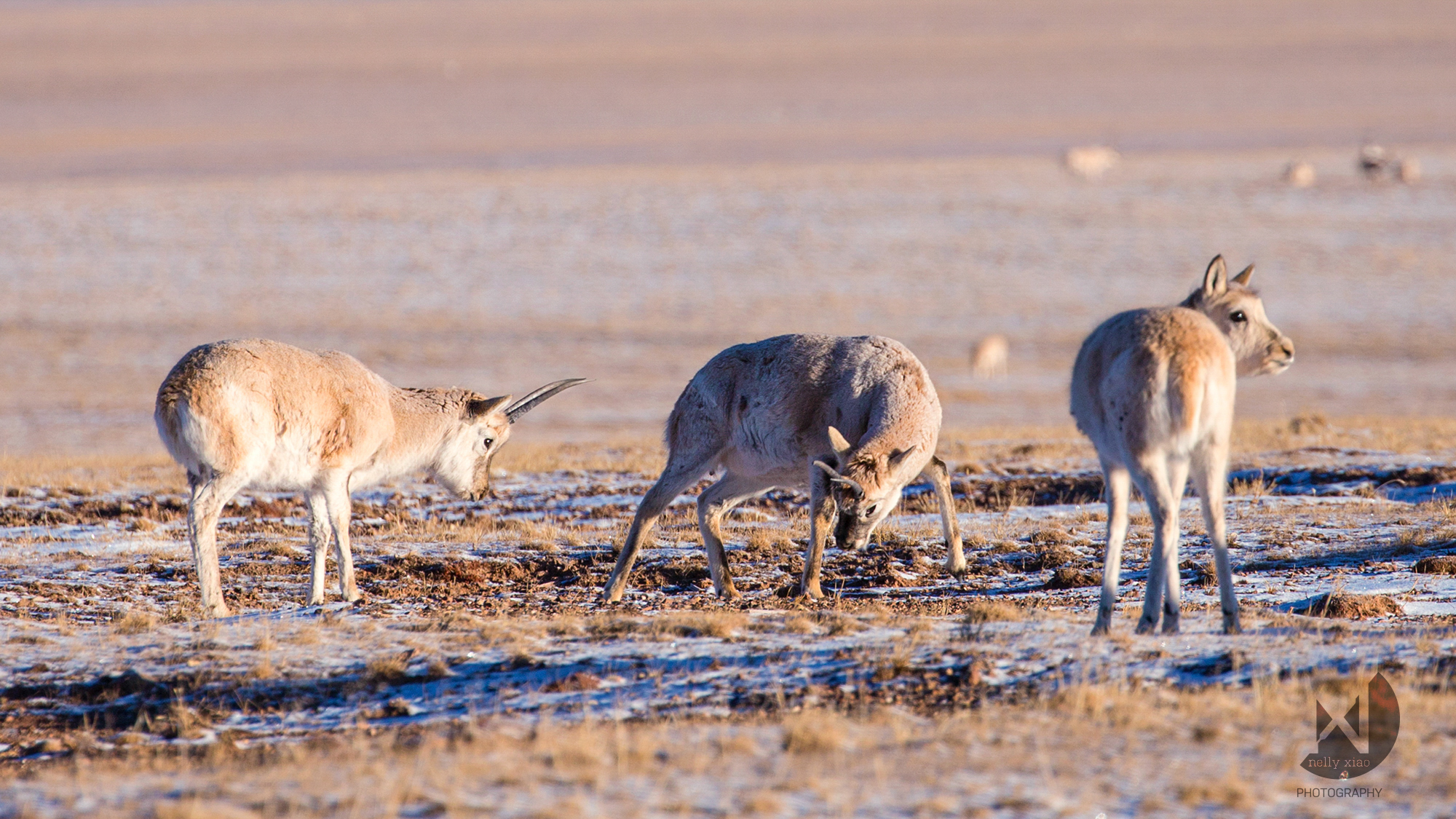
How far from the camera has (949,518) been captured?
1155 cm

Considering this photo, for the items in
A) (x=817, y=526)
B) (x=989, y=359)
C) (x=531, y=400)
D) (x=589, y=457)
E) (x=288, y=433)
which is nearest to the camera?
(x=817, y=526)

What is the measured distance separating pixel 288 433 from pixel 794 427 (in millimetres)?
3574

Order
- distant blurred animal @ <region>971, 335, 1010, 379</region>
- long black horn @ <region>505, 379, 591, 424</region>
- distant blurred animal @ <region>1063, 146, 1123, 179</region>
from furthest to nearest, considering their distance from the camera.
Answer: distant blurred animal @ <region>1063, 146, 1123, 179</region> < distant blurred animal @ <region>971, 335, 1010, 379</region> < long black horn @ <region>505, 379, 591, 424</region>

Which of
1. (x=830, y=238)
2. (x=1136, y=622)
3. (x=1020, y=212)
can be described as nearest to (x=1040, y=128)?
(x=1020, y=212)

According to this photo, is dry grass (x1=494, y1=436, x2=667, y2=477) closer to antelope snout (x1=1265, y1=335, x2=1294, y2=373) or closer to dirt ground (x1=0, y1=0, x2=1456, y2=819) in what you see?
dirt ground (x1=0, y1=0, x2=1456, y2=819)

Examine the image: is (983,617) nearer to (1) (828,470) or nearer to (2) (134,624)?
(1) (828,470)

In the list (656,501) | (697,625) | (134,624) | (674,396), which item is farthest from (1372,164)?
(134,624)

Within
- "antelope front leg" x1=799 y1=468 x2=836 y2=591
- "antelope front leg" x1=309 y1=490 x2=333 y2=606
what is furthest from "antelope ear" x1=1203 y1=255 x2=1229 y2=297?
"antelope front leg" x1=309 y1=490 x2=333 y2=606

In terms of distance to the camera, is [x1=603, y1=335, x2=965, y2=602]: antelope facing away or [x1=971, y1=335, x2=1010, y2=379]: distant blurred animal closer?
[x1=603, y1=335, x2=965, y2=602]: antelope facing away

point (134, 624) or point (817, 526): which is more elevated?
point (817, 526)

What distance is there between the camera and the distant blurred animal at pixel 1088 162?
56.5 meters

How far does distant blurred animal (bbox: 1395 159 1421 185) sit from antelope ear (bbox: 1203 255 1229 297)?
155 feet

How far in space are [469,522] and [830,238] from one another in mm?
34377

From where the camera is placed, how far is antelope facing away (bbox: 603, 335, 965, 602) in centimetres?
1044
